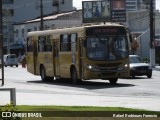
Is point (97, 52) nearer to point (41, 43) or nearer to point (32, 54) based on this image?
point (41, 43)

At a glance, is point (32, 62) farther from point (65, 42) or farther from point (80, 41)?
point (80, 41)

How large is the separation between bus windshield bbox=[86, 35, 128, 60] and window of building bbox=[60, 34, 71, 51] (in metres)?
2.20

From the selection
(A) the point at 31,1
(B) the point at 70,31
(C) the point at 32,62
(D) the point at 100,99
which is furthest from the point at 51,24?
(D) the point at 100,99

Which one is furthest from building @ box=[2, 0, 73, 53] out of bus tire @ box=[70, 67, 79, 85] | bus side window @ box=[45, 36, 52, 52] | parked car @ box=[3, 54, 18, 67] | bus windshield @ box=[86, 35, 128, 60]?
bus windshield @ box=[86, 35, 128, 60]

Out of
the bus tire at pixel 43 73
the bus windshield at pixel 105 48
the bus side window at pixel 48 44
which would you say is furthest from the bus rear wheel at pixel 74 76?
the bus tire at pixel 43 73

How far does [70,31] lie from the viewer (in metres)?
29.0

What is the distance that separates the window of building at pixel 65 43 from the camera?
29156 millimetres

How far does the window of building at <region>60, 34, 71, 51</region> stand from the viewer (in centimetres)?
2916

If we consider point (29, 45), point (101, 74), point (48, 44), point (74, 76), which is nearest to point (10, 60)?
point (29, 45)

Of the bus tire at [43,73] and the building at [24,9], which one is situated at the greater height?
the building at [24,9]

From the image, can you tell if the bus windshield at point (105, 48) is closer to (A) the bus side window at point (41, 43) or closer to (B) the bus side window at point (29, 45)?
(A) the bus side window at point (41, 43)

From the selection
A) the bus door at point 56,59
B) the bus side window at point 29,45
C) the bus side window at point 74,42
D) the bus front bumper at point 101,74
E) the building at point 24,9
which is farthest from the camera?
the building at point 24,9

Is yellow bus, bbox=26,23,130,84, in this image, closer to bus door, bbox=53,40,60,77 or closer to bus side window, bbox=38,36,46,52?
bus door, bbox=53,40,60,77

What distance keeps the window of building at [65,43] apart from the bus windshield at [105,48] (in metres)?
2.20
